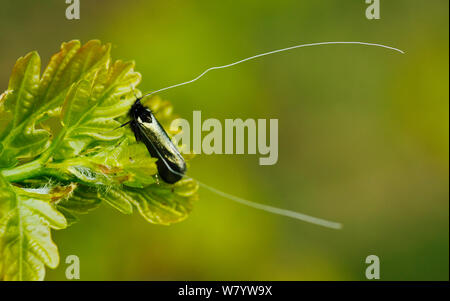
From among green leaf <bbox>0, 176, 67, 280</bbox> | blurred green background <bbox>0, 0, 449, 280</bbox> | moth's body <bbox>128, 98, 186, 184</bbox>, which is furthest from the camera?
blurred green background <bbox>0, 0, 449, 280</bbox>

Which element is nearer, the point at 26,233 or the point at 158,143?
the point at 26,233

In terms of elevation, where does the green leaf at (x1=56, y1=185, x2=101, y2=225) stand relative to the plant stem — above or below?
below

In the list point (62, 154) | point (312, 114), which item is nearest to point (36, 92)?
point (62, 154)

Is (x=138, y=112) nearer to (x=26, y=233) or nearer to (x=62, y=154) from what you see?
(x=62, y=154)

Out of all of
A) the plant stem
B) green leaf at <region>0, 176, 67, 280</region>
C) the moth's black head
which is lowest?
green leaf at <region>0, 176, 67, 280</region>

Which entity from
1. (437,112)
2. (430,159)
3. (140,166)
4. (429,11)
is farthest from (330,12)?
(140,166)

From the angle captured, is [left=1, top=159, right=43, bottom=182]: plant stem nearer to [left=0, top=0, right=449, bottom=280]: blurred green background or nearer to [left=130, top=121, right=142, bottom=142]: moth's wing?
[left=130, top=121, right=142, bottom=142]: moth's wing

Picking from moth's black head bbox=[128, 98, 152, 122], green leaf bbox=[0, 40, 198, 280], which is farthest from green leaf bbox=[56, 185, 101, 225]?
moth's black head bbox=[128, 98, 152, 122]
